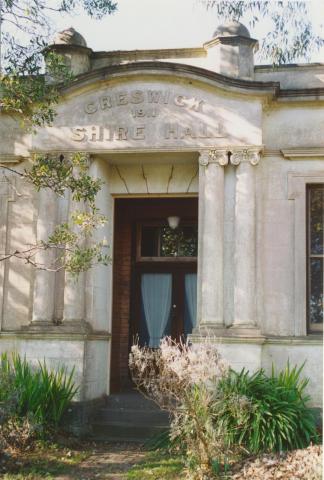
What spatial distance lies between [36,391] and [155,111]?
478 cm

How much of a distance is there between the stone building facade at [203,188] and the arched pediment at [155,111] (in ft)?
0.05

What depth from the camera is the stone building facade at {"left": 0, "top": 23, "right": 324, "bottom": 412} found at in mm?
10727

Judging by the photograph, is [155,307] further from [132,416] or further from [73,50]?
[73,50]

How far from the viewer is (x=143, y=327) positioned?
1295 centimetres

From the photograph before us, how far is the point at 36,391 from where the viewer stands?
9.99 meters

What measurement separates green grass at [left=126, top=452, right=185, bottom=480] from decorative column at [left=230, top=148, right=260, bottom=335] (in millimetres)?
2452

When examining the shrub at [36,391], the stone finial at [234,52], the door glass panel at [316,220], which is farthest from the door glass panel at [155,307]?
the stone finial at [234,52]

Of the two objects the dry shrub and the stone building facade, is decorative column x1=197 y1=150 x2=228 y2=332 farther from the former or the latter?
the dry shrub

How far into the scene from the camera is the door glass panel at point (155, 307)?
12891mm

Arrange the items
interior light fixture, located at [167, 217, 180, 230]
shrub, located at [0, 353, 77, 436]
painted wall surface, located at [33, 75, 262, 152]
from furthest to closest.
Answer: interior light fixture, located at [167, 217, 180, 230]
painted wall surface, located at [33, 75, 262, 152]
shrub, located at [0, 353, 77, 436]

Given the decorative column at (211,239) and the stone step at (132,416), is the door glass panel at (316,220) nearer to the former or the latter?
the decorative column at (211,239)

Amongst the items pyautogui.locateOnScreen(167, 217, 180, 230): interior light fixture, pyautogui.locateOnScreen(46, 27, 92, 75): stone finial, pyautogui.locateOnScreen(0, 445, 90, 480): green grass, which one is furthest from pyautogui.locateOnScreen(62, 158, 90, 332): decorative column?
pyautogui.locateOnScreen(46, 27, 92, 75): stone finial

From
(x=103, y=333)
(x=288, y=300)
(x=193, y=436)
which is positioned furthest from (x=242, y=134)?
(x=193, y=436)

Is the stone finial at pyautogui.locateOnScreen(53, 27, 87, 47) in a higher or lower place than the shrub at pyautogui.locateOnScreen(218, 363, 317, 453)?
higher
